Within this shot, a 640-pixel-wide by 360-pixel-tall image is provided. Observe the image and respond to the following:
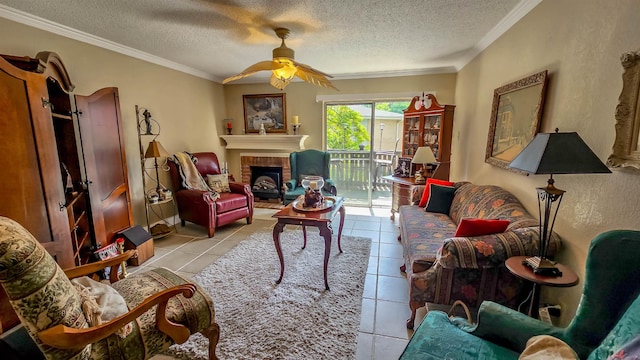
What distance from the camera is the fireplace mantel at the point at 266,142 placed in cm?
508

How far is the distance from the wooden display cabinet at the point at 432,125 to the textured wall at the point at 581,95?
1.57m

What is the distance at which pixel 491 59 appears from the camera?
2963mm

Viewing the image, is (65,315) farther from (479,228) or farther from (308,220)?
(479,228)

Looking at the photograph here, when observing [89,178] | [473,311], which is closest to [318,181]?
[473,311]

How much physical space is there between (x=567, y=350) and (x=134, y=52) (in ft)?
15.1

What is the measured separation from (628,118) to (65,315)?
8.59 feet

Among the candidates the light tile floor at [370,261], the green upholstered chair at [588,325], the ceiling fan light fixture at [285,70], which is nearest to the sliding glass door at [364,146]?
the light tile floor at [370,261]

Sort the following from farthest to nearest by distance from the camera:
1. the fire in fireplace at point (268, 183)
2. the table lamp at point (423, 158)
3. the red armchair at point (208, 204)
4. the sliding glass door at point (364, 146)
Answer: the fire in fireplace at point (268, 183)
the sliding glass door at point (364, 146)
the table lamp at point (423, 158)
the red armchair at point (208, 204)

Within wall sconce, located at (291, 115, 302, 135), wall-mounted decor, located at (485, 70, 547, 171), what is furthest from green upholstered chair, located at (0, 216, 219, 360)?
wall sconce, located at (291, 115, 302, 135)

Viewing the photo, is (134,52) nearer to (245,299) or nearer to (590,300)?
(245,299)

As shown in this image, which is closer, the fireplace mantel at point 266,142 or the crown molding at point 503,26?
the crown molding at point 503,26

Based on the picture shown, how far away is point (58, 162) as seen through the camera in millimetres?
1854

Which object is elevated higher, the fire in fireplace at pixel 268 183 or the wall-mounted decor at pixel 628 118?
the wall-mounted decor at pixel 628 118

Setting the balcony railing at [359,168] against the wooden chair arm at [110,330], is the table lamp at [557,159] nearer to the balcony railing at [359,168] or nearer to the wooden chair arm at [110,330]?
the wooden chair arm at [110,330]
